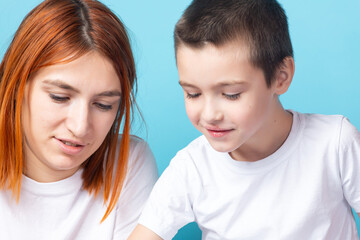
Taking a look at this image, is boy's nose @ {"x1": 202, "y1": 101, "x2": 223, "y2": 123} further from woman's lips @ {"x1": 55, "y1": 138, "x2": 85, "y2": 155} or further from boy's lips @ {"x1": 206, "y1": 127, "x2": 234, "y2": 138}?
woman's lips @ {"x1": 55, "y1": 138, "x2": 85, "y2": 155}

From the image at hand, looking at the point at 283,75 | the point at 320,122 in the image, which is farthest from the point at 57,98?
the point at 320,122

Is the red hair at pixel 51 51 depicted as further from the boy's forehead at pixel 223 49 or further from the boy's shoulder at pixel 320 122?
the boy's shoulder at pixel 320 122

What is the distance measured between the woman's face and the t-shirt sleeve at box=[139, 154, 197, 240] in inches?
8.8

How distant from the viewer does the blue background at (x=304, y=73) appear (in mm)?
2635

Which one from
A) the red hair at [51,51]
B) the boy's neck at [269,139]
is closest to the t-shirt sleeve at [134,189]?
the red hair at [51,51]

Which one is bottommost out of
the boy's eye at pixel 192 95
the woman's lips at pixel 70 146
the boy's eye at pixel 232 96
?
the woman's lips at pixel 70 146

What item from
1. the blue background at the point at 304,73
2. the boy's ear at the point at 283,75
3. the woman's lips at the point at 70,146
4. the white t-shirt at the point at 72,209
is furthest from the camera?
the blue background at the point at 304,73

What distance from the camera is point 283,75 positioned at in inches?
59.1

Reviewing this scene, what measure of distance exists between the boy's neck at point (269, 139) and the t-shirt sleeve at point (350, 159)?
144 millimetres

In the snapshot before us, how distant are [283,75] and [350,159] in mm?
280

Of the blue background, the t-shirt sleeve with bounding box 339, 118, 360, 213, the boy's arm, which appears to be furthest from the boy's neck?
the blue background

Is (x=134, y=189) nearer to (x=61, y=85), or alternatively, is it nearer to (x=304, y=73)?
(x=61, y=85)

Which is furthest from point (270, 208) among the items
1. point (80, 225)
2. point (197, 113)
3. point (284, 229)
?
point (80, 225)

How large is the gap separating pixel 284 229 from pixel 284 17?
545 mm
